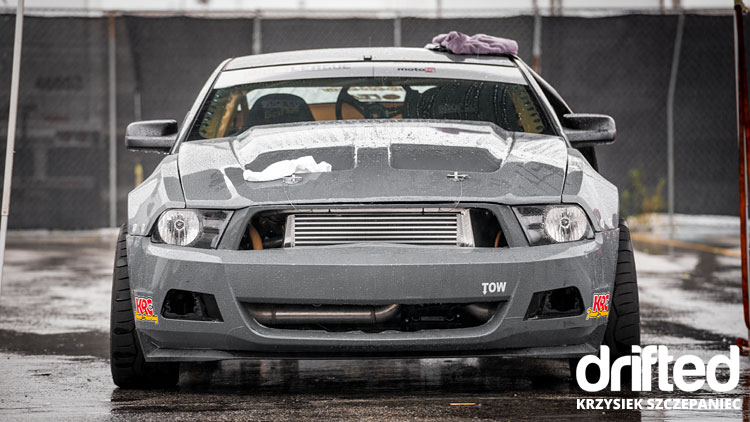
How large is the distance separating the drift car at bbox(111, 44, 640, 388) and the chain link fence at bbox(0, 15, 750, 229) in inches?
401

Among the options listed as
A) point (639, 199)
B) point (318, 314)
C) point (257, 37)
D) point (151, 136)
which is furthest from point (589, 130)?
point (257, 37)

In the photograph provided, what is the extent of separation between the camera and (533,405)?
429 centimetres

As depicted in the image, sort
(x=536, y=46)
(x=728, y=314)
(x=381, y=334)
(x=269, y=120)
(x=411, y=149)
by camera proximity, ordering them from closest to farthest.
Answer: (x=381, y=334) → (x=411, y=149) → (x=269, y=120) → (x=728, y=314) → (x=536, y=46)

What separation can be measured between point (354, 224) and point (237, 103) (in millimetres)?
1660

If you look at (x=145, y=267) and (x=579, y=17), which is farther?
(x=579, y=17)

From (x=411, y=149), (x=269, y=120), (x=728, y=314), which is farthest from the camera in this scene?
(x=728, y=314)

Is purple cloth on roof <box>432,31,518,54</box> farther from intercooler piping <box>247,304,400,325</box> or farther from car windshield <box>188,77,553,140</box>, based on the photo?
intercooler piping <box>247,304,400,325</box>

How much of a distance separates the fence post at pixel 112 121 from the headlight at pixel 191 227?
10.4m

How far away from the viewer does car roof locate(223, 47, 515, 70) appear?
5.95 meters

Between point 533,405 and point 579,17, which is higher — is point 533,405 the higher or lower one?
the lower one

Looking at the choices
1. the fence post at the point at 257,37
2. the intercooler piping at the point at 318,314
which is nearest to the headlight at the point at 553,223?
the intercooler piping at the point at 318,314

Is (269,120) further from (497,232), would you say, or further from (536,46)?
(536,46)

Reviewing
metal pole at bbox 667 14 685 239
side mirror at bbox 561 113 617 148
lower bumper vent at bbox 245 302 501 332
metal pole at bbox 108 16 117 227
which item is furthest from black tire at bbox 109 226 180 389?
metal pole at bbox 667 14 685 239

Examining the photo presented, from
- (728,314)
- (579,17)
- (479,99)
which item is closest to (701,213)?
(579,17)
